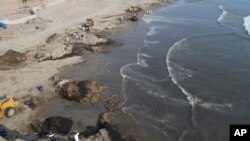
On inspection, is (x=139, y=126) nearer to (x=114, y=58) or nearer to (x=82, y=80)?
(x=82, y=80)

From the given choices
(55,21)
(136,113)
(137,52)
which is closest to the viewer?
(136,113)

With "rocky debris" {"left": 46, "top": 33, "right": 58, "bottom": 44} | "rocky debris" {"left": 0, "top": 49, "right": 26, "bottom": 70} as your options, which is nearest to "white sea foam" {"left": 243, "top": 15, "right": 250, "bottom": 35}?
"rocky debris" {"left": 46, "top": 33, "right": 58, "bottom": 44}

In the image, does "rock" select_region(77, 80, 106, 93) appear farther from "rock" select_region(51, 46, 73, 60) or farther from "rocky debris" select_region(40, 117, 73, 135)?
"rock" select_region(51, 46, 73, 60)

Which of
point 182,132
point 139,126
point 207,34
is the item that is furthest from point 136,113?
point 207,34

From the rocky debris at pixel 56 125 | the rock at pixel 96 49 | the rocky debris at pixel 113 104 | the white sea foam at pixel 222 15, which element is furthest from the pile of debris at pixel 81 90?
the white sea foam at pixel 222 15

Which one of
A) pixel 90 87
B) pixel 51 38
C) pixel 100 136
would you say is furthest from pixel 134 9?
pixel 100 136

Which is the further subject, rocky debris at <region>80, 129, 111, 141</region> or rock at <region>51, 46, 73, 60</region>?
rock at <region>51, 46, 73, 60</region>
